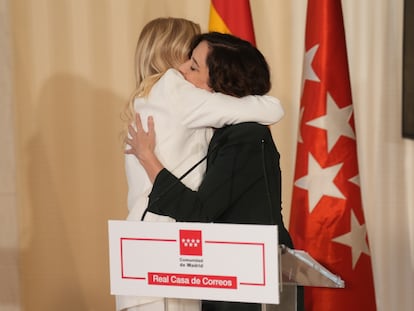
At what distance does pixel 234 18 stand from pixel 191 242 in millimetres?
1740

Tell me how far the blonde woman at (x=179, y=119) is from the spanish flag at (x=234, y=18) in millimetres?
1163

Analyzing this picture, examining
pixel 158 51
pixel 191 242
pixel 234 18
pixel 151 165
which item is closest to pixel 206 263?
pixel 191 242

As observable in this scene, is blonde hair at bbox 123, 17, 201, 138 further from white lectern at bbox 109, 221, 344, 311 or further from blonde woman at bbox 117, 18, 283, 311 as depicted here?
white lectern at bbox 109, 221, 344, 311

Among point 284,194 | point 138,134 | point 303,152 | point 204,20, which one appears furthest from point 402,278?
point 138,134

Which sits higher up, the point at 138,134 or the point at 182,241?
the point at 138,134

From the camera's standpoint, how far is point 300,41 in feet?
12.8

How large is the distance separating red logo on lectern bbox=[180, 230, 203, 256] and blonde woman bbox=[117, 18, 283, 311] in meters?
0.27

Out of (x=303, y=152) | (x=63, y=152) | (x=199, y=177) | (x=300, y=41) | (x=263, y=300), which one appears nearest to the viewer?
(x=263, y=300)

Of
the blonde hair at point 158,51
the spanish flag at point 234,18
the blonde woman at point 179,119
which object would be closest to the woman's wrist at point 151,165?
the blonde woman at point 179,119

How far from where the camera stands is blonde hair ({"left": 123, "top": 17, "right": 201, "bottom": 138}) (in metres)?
2.36

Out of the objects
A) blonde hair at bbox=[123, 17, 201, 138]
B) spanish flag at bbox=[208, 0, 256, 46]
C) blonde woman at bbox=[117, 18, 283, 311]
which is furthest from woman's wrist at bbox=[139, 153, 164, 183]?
spanish flag at bbox=[208, 0, 256, 46]

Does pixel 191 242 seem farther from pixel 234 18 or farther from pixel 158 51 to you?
pixel 234 18

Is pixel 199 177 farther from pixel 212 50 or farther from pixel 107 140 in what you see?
pixel 107 140

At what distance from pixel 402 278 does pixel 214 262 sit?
2252 mm
